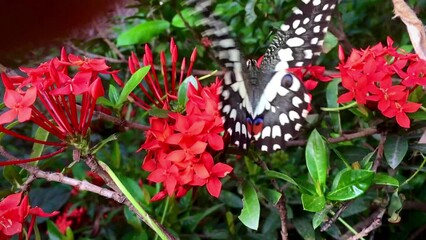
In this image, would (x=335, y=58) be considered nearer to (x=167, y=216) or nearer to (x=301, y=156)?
(x=301, y=156)

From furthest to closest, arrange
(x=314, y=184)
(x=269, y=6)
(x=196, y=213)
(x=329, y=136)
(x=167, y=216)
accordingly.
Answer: (x=269, y=6), (x=196, y=213), (x=167, y=216), (x=329, y=136), (x=314, y=184)

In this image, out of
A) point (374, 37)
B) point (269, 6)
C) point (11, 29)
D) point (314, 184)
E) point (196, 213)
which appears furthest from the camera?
point (374, 37)

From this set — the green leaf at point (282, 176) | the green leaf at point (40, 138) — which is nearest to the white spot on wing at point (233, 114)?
the green leaf at point (282, 176)

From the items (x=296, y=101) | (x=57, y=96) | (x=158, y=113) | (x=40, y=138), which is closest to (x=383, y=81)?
(x=296, y=101)

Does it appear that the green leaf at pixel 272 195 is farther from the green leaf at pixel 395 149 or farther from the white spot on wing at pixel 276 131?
the green leaf at pixel 395 149

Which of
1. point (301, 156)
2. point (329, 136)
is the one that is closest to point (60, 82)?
point (329, 136)

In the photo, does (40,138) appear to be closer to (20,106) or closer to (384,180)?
(20,106)
